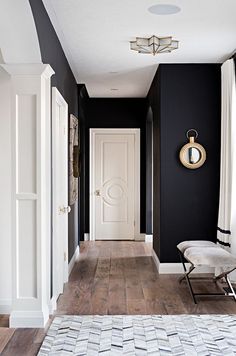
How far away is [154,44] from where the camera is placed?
15.0 ft

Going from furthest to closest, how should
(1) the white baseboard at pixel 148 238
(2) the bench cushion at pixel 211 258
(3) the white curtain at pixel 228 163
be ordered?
(1) the white baseboard at pixel 148 238 → (3) the white curtain at pixel 228 163 → (2) the bench cushion at pixel 211 258

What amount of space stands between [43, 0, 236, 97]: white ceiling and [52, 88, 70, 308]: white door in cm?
65

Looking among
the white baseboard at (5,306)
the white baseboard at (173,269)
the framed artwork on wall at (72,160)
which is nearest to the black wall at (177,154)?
the white baseboard at (173,269)

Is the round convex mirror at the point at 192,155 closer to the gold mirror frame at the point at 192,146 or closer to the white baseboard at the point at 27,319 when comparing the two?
the gold mirror frame at the point at 192,146

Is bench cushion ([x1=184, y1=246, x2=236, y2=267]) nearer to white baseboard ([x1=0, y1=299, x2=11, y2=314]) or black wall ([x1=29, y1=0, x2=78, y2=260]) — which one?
white baseboard ([x1=0, y1=299, x2=11, y2=314])

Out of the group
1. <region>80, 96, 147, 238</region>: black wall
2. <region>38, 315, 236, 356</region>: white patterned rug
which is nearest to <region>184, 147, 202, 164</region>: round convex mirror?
<region>38, 315, 236, 356</region>: white patterned rug

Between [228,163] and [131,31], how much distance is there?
184cm

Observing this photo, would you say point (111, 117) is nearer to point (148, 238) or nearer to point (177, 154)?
point (148, 238)

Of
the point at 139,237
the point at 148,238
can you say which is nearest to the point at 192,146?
the point at 148,238

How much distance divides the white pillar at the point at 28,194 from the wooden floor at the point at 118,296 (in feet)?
0.76

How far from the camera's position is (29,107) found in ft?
12.0

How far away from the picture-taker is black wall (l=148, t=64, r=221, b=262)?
225 inches

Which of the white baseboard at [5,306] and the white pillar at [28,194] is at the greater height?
the white pillar at [28,194]

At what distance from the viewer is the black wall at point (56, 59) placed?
3.53 metres
